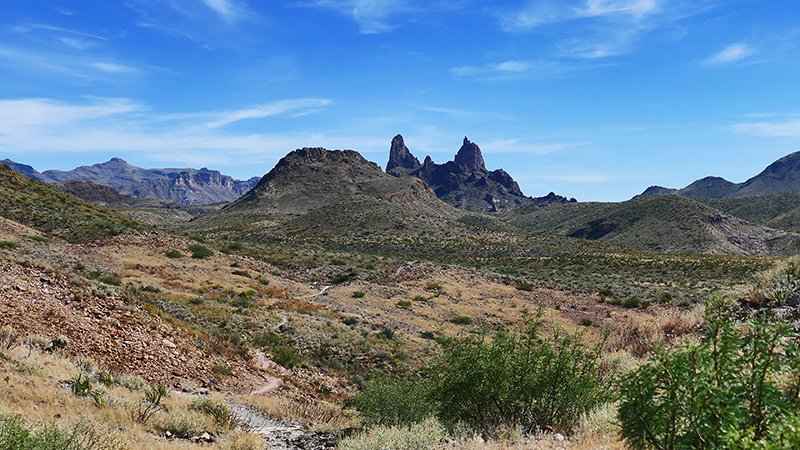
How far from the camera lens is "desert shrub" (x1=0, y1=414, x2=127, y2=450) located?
4324 millimetres

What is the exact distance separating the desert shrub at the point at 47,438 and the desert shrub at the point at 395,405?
4539 millimetres

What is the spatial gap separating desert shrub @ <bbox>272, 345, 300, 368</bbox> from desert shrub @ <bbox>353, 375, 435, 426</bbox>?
21.2ft

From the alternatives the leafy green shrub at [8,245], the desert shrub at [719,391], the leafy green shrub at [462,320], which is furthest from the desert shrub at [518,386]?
the leafy green shrub at [8,245]

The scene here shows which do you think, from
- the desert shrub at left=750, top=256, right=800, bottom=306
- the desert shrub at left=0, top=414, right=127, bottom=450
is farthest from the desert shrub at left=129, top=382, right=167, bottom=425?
the desert shrub at left=750, top=256, right=800, bottom=306

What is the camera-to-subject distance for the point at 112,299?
13.2m

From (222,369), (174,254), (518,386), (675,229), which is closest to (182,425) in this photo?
(222,369)

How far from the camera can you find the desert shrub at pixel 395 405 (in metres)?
8.01

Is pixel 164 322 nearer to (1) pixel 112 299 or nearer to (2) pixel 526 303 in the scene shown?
(1) pixel 112 299

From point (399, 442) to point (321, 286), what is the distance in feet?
102

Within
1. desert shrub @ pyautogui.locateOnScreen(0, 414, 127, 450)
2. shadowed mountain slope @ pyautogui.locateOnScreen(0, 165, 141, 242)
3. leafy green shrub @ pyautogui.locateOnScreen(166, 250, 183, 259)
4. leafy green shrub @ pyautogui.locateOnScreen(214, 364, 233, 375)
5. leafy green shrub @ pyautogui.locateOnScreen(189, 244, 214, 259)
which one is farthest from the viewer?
leafy green shrub @ pyautogui.locateOnScreen(189, 244, 214, 259)

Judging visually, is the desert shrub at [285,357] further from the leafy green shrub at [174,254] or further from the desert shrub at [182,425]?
the leafy green shrub at [174,254]

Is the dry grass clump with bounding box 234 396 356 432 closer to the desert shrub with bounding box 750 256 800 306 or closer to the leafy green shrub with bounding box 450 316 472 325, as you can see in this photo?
the desert shrub with bounding box 750 256 800 306

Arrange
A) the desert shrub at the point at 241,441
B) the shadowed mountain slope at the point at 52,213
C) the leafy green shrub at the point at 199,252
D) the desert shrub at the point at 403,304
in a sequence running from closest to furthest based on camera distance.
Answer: the desert shrub at the point at 241,441 → the desert shrub at the point at 403,304 → the shadowed mountain slope at the point at 52,213 → the leafy green shrub at the point at 199,252

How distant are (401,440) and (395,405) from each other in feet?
7.00
